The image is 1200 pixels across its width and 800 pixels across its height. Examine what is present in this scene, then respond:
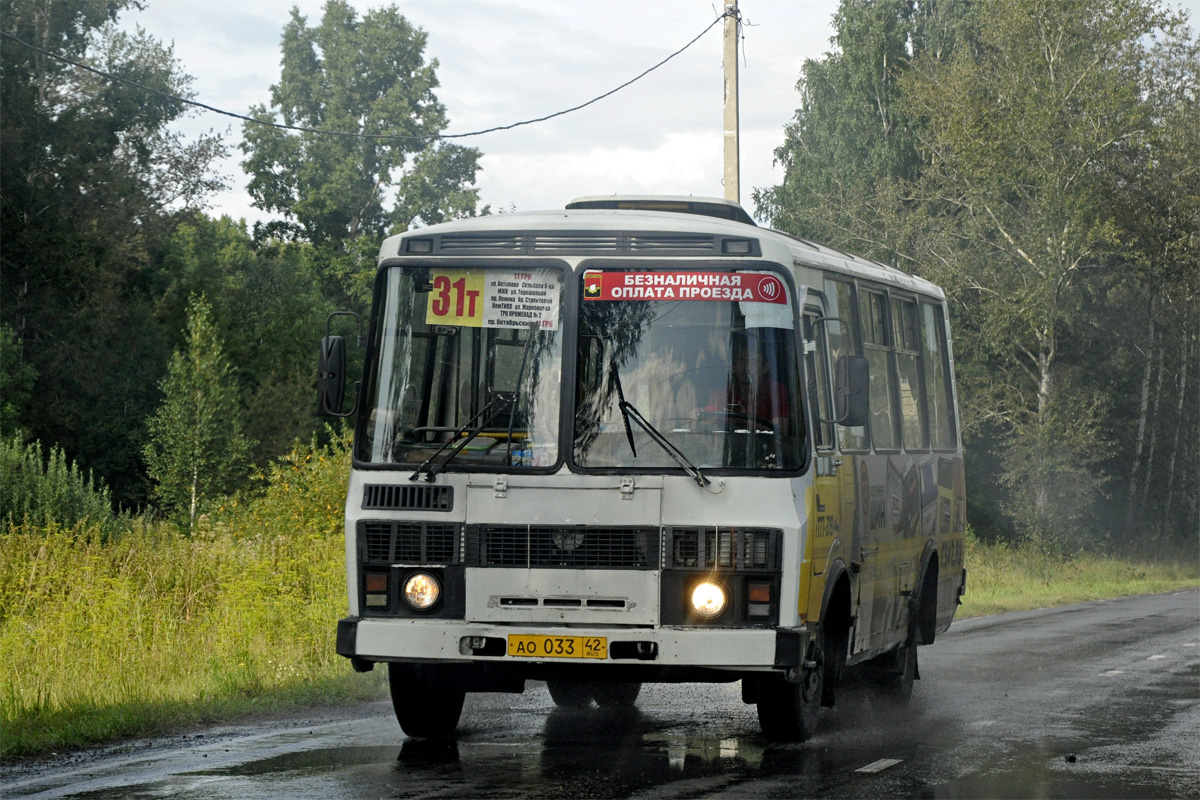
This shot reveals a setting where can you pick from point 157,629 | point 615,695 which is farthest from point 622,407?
point 157,629

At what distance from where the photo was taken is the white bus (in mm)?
8805

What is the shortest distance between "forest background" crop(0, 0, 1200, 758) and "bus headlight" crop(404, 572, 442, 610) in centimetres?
1251

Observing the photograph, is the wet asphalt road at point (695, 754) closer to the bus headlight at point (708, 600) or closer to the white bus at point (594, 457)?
the white bus at point (594, 457)

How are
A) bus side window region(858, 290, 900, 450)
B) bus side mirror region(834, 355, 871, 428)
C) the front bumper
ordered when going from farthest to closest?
bus side window region(858, 290, 900, 450) → bus side mirror region(834, 355, 871, 428) → the front bumper

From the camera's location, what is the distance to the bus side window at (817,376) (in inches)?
366

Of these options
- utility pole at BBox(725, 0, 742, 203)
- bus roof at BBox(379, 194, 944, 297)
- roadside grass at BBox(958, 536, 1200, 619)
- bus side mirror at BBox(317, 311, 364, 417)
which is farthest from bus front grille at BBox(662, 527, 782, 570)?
roadside grass at BBox(958, 536, 1200, 619)

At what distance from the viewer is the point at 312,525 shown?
21.0 metres

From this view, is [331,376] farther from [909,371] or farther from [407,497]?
[909,371]

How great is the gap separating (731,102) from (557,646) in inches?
569

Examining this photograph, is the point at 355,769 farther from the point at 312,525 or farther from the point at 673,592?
the point at 312,525

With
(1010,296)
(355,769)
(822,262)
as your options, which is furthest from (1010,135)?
(355,769)

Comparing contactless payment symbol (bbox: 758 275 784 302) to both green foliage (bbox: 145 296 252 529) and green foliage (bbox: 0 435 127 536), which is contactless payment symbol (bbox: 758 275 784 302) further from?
green foliage (bbox: 145 296 252 529)

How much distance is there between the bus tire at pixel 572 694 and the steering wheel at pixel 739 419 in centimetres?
343

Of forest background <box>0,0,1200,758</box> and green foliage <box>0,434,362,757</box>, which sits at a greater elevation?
forest background <box>0,0,1200,758</box>
